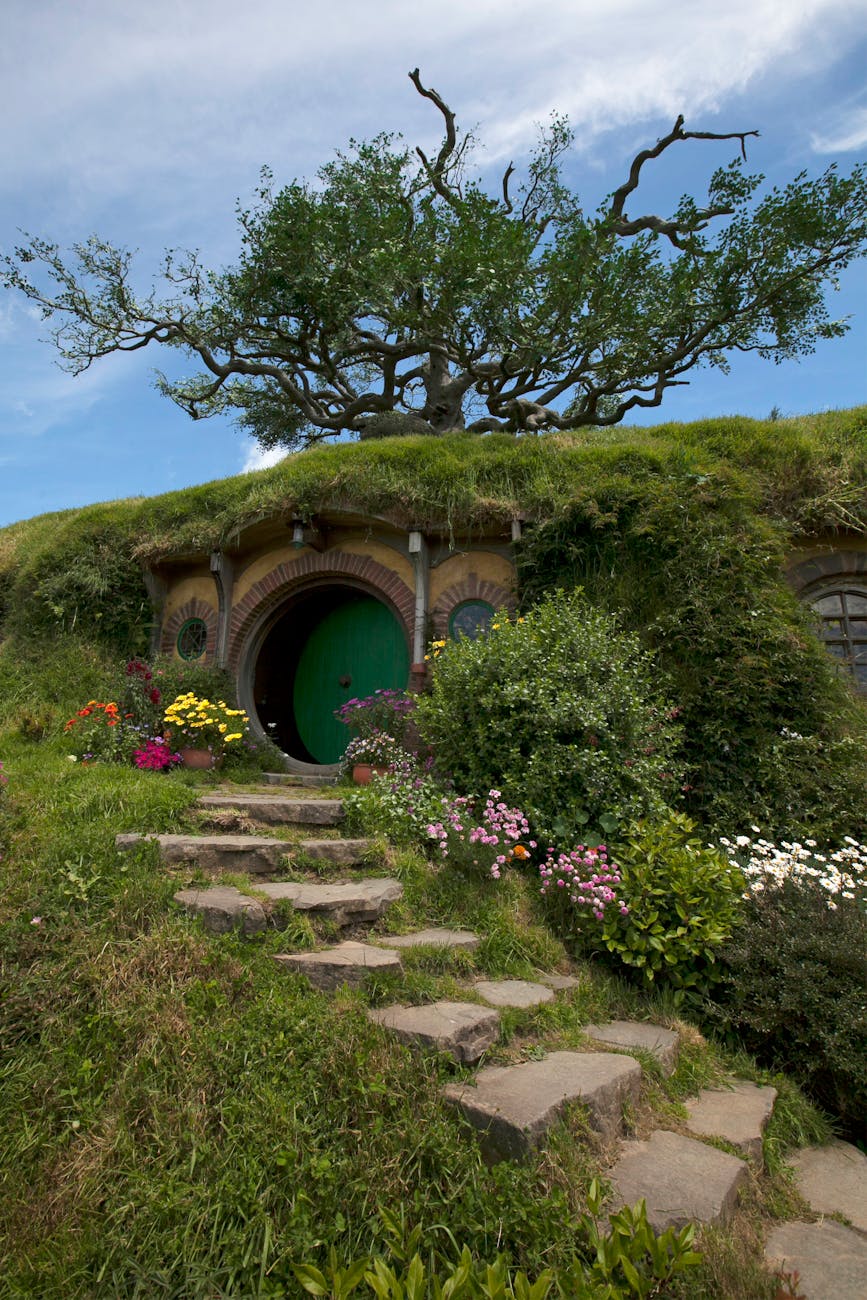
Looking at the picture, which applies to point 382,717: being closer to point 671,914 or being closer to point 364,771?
point 364,771

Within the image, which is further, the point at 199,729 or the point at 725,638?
the point at 199,729

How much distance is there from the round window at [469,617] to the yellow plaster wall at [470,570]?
0.25m

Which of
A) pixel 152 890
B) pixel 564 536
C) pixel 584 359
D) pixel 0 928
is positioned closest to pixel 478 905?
pixel 152 890

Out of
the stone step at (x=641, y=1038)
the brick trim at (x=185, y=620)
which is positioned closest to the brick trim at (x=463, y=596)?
the brick trim at (x=185, y=620)

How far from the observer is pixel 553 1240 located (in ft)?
6.57

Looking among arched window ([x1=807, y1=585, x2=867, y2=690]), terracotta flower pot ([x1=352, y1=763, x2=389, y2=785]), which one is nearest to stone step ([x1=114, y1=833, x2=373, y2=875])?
terracotta flower pot ([x1=352, y1=763, x2=389, y2=785])

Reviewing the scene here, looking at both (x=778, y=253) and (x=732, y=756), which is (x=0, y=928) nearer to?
(x=732, y=756)

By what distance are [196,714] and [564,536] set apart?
3752 millimetres

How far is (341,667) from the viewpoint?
8719mm

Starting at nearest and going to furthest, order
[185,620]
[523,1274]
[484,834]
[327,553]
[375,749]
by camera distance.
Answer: [523,1274] < [484,834] < [375,749] < [327,553] < [185,620]

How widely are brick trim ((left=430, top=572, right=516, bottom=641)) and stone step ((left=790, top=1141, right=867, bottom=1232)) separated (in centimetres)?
515

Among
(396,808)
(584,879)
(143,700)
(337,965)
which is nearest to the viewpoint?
(337,965)

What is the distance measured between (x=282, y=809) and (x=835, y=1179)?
3315mm

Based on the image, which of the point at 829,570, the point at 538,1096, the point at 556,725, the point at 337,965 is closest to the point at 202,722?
the point at 556,725
